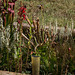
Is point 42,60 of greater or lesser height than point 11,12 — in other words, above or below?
below

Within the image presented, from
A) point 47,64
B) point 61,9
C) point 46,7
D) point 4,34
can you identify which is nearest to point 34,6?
point 46,7

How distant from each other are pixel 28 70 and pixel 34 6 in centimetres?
551

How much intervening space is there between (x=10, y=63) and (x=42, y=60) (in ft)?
2.01

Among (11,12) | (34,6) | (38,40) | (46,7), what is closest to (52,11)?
(46,7)

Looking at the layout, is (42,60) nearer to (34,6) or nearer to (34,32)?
(34,32)

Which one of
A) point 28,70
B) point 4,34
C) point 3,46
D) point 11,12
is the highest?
point 11,12

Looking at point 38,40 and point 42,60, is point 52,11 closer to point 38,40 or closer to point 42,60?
point 38,40

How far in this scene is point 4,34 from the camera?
268cm

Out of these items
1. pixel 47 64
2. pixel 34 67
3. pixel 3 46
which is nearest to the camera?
pixel 34 67

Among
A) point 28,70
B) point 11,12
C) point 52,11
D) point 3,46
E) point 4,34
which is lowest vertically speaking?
point 28,70

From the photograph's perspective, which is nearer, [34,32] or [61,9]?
[34,32]

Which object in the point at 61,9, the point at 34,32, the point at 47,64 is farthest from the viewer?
the point at 61,9

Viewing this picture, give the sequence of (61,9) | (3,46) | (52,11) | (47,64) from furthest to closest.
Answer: (61,9), (52,11), (3,46), (47,64)

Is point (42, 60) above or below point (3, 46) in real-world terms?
below
